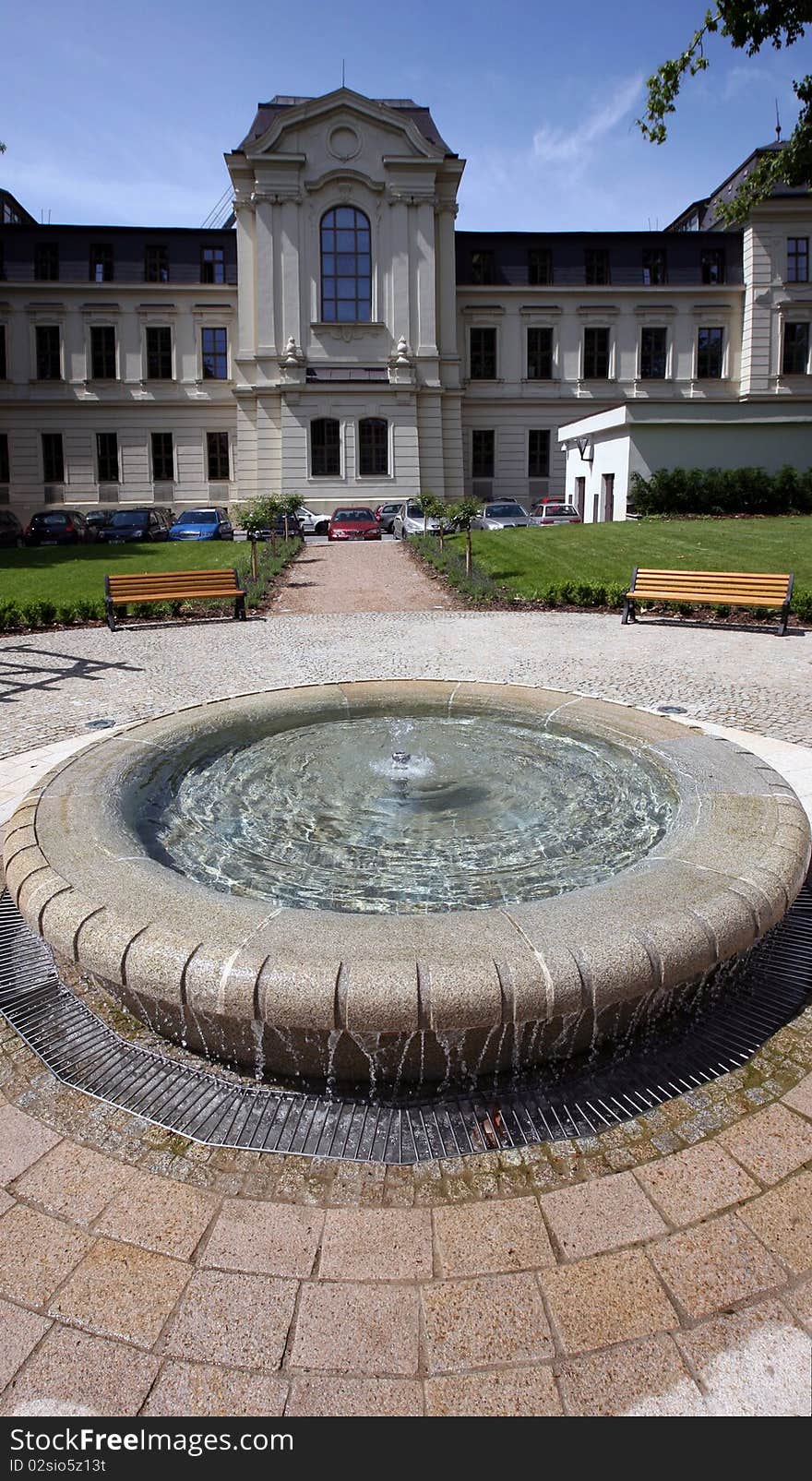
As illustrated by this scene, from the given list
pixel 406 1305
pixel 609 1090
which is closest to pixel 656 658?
pixel 609 1090

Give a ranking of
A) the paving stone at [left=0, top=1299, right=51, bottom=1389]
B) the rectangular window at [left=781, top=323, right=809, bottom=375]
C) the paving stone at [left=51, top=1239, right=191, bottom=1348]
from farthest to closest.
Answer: the rectangular window at [left=781, top=323, right=809, bottom=375], the paving stone at [left=51, top=1239, right=191, bottom=1348], the paving stone at [left=0, top=1299, right=51, bottom=1389]

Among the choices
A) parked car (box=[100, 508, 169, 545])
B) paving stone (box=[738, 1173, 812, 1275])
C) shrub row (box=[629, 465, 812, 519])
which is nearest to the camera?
paving stone (box=[738, 1173, 812, 1275])

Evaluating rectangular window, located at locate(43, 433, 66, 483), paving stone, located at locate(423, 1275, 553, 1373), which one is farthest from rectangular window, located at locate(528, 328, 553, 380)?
paving stone, located at locate(423, 1275, 553, 1373)

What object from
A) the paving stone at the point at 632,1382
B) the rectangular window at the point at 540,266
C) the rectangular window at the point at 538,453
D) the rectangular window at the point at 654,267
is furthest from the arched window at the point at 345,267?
the paving stone at the point at 632,1382

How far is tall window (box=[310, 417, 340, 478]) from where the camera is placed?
4169 centimetres

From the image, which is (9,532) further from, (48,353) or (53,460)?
(48,353)

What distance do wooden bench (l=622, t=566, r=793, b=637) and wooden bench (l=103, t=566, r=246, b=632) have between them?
24.2 ft

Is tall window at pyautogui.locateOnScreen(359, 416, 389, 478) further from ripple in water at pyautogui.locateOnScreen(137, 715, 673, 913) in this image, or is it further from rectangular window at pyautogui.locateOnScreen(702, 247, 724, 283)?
ripple in water at pyautogui.locateOnScreen(137, 715, 673, 913)

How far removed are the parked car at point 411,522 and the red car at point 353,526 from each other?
42.1 inches

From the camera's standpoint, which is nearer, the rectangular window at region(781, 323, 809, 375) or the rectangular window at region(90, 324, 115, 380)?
the rectangular window at region(90, 324, 115, 380)

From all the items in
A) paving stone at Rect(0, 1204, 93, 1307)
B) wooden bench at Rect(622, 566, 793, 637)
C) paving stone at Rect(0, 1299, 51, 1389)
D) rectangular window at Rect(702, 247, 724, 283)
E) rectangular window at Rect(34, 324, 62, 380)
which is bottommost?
paving stone at Rect(0, 1299, 51, 1389)

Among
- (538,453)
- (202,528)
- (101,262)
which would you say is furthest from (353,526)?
(101,262)

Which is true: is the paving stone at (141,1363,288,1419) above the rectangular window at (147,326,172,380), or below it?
below
